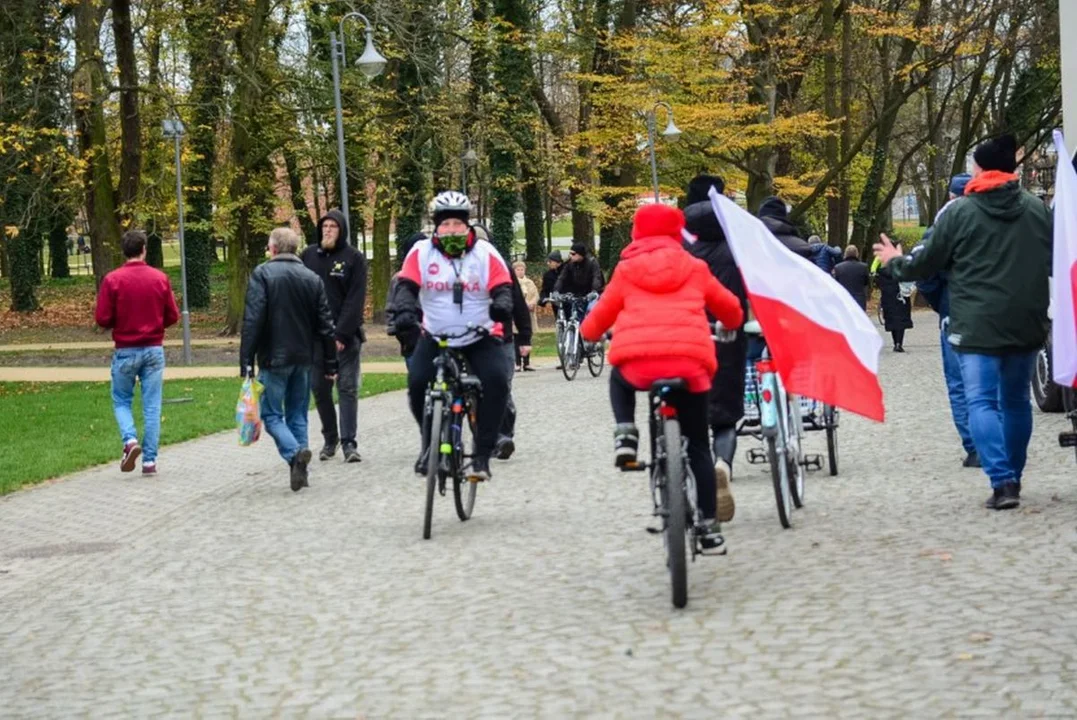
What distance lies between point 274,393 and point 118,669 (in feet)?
20.5

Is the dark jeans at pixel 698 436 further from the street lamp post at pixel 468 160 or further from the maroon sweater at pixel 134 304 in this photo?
the street lamp post at pixel 468 160

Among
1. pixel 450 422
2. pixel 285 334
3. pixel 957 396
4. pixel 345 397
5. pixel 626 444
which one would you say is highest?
pixel 285 334

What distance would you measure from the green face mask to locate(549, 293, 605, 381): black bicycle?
15.0m

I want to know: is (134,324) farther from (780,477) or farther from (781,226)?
(780,477)

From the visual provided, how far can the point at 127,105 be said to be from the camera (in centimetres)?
3509

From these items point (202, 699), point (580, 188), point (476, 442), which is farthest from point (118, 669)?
point (580, 188)

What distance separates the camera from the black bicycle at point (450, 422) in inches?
394

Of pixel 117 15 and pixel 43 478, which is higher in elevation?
pixel 117 15

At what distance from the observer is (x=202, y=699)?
6.34 meters

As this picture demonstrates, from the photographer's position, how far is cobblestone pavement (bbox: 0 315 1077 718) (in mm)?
6094

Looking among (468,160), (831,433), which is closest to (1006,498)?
(831,433)

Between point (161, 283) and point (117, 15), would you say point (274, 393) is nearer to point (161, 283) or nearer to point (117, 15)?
point (161, 283)

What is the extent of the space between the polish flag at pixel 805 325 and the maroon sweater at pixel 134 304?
6.44m

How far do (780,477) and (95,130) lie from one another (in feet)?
100
